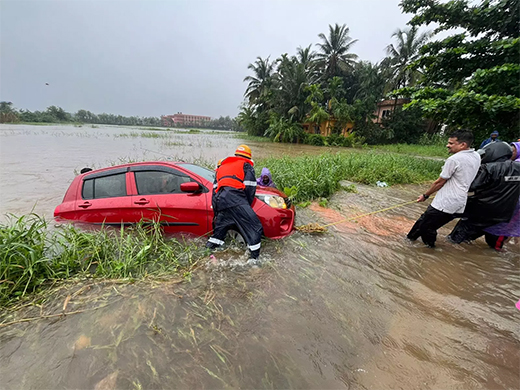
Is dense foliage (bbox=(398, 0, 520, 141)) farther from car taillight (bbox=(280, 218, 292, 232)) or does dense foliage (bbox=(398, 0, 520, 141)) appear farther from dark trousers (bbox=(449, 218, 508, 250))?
car taillight (bbox=(280, 218, 292, 232))

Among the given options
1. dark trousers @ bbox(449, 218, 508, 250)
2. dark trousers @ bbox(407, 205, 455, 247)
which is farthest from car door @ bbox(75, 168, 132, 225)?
dark trousers @ bbox(449, 218, 508, 250)

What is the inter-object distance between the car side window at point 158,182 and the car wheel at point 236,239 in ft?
3.30

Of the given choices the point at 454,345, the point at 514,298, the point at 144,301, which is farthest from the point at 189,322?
the point at 514,298

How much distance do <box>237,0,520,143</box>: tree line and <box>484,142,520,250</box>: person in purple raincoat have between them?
4636 mm

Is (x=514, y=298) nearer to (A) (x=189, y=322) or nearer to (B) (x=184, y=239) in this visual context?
(A) (x=189, y=322)

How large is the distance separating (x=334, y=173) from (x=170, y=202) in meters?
5.07

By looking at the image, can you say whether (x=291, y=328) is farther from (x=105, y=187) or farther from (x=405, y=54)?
(x=405, y=54)

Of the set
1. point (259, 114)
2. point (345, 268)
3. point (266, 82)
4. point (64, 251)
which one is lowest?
point (345, 268)

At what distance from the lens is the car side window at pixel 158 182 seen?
3.48m

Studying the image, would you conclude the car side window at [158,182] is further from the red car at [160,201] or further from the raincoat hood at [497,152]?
the raincoat hood at [497,152]

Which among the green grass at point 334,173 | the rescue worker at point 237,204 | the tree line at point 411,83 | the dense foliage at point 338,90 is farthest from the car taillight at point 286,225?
the dense foliage at point 338,90

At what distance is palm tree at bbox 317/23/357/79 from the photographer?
2728 centimetres

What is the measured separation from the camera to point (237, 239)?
3.41 meters

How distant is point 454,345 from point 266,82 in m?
33.5
